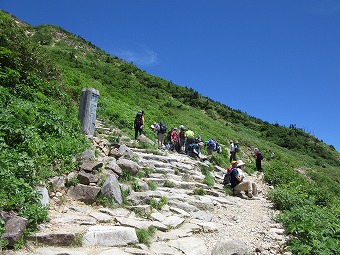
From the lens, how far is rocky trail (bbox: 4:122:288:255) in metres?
5.77

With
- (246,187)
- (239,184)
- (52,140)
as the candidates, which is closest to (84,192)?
(52,140)

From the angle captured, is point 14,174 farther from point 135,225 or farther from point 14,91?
point 14,91

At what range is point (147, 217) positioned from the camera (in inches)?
299

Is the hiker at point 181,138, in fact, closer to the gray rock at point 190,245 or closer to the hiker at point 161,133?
the hiker at point 161,133

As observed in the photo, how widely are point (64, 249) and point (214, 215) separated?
485 centimetres

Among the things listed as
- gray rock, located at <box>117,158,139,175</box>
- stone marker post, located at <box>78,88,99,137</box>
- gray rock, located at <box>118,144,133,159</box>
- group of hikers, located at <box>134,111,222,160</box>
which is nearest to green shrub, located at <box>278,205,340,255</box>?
gray rock, located at <box>117,158,139,175</box>

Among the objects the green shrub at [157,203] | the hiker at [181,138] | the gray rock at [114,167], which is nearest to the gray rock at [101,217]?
the green shrub at [157,203]

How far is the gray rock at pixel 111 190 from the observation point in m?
7.74

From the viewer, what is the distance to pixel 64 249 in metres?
5.33

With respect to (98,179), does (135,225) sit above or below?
below

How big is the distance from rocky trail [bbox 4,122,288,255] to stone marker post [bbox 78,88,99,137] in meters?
1.13

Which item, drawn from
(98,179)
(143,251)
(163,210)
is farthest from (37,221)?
(163,210)

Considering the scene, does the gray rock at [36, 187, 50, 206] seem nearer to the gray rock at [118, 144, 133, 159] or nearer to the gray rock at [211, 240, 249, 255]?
the gray rock at [211, 240, 249, 255]

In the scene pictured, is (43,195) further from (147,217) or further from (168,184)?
(168,184)
